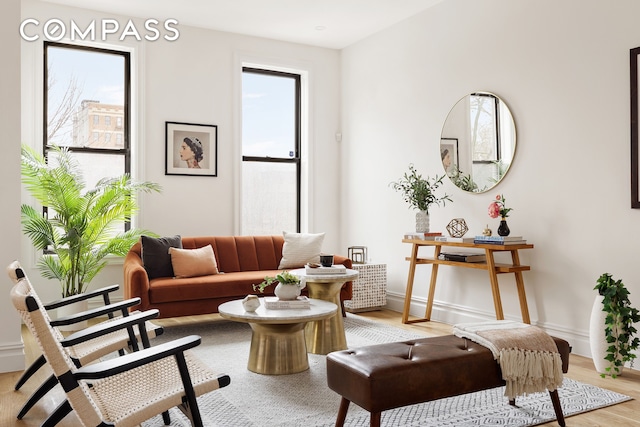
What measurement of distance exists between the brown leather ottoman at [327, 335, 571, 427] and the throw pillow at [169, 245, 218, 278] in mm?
2663

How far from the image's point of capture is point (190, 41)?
19.6 feet

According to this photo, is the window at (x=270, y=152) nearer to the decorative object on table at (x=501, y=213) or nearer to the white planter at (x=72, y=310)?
the white planter at (x=72, y=310)

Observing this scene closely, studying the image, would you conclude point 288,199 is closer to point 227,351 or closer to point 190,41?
point 190,41

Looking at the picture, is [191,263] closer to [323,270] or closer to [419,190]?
[323,270]

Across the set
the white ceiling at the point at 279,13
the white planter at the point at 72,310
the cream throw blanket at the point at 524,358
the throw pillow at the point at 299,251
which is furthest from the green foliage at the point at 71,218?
the cream throw blanket at the point at 524,358

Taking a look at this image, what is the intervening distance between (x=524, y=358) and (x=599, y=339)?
4.13 ft

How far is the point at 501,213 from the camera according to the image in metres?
4.45

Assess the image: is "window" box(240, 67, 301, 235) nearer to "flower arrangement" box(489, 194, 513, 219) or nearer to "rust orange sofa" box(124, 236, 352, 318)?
"rust orange sofa" box(124, 236, 352, 318)

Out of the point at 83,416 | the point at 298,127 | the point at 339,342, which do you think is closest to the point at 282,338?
the point at 339,342

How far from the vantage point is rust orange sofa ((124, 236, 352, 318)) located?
14.8 feet

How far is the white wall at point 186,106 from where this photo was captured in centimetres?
529

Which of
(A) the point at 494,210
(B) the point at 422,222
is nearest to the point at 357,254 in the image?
(B) the point at 422,222

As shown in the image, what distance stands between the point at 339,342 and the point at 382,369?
1.83 m

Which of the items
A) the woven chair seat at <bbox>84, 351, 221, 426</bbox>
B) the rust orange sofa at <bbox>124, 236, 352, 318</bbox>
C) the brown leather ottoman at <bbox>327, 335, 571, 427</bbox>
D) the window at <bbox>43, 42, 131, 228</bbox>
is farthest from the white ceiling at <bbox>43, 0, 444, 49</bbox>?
the woven chair seat at <bbox>84, 351, 221, 426</bbox>
